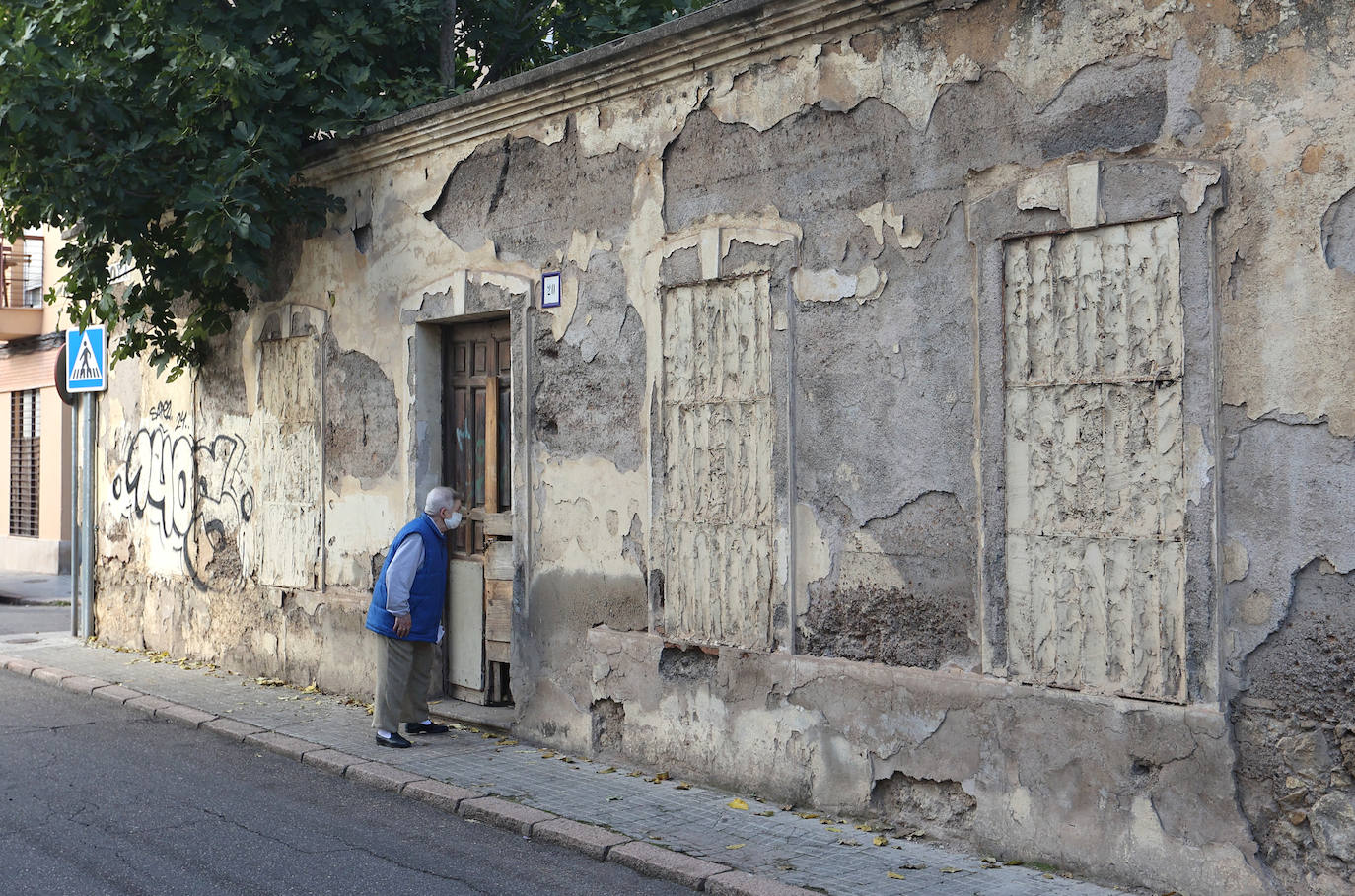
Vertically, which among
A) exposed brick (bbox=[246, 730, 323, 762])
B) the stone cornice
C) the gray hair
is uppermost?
the stone cornice

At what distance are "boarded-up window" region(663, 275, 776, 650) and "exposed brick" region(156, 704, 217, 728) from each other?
12.1 ft

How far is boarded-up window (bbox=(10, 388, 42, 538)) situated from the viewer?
21.6 metres

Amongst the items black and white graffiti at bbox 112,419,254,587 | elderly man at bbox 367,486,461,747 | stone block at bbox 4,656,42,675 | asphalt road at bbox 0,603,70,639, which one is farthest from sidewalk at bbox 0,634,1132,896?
asphalt road at bbox 0,603,70,639

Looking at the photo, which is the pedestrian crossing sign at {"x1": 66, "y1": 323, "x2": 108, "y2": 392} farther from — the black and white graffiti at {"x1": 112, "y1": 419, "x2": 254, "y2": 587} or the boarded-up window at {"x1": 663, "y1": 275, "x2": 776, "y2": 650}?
the boarded-up window at {"x1": 663, "y1": 275, "x2": 776, "y2": 650}

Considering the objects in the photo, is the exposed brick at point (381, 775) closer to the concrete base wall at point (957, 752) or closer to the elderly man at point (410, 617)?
the elderly man at point (410, 617)

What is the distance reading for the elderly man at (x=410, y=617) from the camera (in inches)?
321

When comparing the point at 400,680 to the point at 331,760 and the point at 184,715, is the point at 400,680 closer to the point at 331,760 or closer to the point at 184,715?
the point at 331,760

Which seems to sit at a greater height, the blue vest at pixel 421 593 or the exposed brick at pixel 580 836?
the blue vest at pixel 421 593

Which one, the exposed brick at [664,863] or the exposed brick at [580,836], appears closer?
the exposed brick at [664,863]

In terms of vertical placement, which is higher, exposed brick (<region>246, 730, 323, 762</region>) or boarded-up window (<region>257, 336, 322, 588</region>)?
boarded-up window (<region>257, 336, 322, 588</region>)

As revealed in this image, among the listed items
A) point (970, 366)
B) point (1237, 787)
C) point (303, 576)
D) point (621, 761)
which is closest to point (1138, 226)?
point (970, 366)

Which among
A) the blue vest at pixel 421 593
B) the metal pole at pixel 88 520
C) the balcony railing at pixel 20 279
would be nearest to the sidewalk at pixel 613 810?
the blue vest at pixel 421 593

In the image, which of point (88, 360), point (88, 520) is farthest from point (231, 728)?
point (88, 360)

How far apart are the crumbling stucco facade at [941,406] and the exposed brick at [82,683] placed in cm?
328
